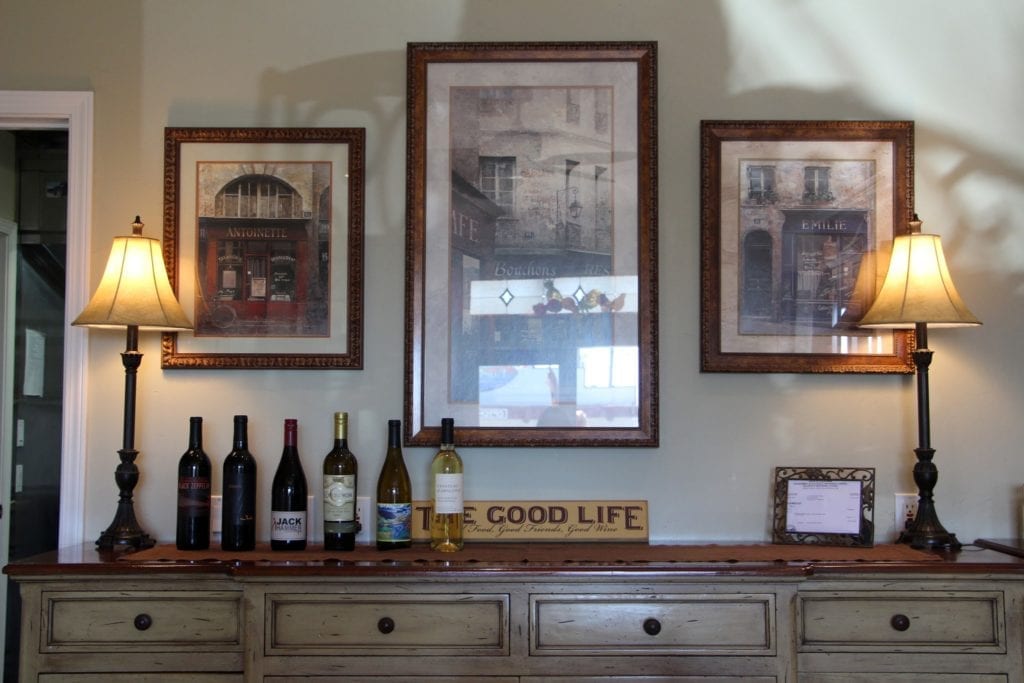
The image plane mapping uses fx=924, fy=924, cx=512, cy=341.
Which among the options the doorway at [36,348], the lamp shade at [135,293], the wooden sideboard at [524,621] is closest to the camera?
the wooden sideboard at [524,621]

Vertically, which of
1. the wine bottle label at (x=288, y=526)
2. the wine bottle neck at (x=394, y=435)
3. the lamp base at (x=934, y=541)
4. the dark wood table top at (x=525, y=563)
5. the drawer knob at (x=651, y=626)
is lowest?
the drawer knob at (x=651, y=626)

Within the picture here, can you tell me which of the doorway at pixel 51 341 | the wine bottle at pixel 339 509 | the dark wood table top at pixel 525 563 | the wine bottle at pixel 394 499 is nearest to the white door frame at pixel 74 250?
the doorway at pixel 51 341

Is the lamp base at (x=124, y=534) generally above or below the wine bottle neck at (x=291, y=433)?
below

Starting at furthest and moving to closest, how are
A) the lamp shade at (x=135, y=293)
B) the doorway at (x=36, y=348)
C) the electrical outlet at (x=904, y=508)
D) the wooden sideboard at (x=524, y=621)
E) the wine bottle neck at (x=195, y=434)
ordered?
the doorway at (x=36, y=348), the electrical outlet at (x=904, y=508), the wine bottle neck at (x=195, y=434), the lamp shade at (x=135, y=293), the wooden sideboard at (x=524, y=621)

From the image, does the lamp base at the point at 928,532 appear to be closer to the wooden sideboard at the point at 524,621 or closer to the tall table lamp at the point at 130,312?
the wooden sideboard at the point at 524,621

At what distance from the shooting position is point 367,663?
7.32 feet

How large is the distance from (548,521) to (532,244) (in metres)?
0.80

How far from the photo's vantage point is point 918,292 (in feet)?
8.32

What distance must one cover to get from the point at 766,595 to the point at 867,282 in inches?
39.9

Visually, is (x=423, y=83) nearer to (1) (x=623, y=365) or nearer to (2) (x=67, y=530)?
(1) (x=623, y=365)

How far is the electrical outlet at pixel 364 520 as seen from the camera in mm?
2667


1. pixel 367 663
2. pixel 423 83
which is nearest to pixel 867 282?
pixel 423 83

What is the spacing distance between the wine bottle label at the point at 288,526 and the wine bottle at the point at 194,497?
7.4 inches

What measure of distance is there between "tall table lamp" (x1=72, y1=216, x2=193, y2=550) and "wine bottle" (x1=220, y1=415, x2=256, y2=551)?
25cm
